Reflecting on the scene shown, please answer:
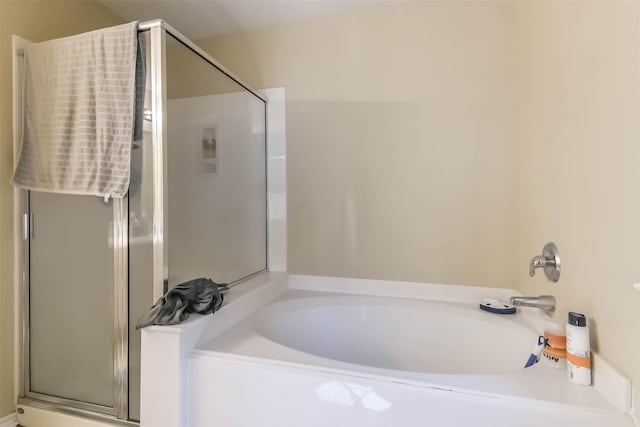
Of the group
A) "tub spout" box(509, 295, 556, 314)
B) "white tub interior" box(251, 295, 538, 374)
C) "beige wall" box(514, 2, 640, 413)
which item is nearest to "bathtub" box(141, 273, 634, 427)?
"white tub interior" box(251, 295, 538, 374)

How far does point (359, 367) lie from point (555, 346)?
647mm

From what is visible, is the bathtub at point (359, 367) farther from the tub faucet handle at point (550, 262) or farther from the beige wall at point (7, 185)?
the beige wall at point (7, 185)

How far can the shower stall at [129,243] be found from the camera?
1.27 m

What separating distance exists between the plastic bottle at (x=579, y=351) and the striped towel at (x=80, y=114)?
1627mm

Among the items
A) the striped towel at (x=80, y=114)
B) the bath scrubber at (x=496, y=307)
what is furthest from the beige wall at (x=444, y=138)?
the striped towel at (x=80, y=114)

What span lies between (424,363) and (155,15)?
2.60 m

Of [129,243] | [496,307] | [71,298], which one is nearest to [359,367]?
[496,307]

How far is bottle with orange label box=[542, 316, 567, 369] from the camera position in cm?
102

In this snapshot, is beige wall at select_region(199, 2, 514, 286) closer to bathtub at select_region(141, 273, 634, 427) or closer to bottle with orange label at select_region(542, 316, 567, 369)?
bathtub at select_region(141, 273, 634, 427)

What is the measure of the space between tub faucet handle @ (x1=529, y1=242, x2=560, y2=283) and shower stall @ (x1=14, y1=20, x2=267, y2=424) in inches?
56.7

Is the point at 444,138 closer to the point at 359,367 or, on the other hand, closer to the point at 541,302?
the point at 541,302

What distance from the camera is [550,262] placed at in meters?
1.22

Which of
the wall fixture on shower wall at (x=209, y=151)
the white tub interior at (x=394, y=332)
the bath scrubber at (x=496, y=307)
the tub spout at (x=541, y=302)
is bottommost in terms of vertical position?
the white tub interior at (x=394, y=332)

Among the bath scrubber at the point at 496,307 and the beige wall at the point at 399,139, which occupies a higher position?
the beige wall at the point at 399,139
